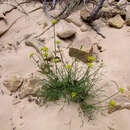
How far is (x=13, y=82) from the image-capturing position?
181 cm

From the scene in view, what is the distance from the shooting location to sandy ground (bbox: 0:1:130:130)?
1481mm

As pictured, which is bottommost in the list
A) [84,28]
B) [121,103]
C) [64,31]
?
[121,103]

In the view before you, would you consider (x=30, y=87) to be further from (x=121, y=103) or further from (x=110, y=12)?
(x=110, y=12)

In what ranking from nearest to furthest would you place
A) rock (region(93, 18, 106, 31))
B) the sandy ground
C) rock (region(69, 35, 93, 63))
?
the sandy ground → rock (region(69, 35, 93, 63)) → rock (region(93, 18, 106, 31))

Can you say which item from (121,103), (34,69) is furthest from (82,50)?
(121,103)

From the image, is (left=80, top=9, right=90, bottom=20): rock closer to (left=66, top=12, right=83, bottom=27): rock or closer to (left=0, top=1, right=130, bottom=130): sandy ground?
(left=66, top=12, right=83, bottom=27): rock

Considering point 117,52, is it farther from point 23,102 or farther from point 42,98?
point 23,102

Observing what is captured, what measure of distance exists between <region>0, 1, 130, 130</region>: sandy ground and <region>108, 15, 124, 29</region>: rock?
8cm

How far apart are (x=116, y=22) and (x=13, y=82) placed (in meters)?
1.99

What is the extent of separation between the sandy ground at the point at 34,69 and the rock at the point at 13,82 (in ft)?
0.22

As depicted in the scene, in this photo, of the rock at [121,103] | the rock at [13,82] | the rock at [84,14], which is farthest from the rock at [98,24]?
the rock at [13,82]

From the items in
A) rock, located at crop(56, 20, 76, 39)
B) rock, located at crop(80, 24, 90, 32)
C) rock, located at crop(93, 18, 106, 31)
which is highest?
rock, located at crop(93, 18, 106, 31)

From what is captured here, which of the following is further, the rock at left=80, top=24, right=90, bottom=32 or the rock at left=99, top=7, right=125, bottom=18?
the rock at left=99, top=7, right=125, bottom=18

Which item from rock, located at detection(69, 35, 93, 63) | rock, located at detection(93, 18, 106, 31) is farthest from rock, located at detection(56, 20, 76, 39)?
rock, located at detection(93, 18, 106, 31)
